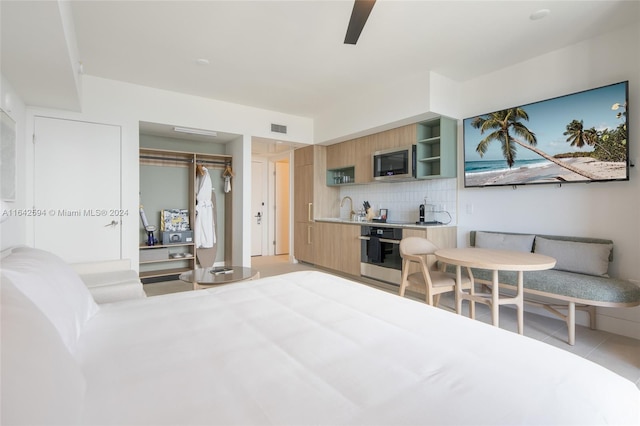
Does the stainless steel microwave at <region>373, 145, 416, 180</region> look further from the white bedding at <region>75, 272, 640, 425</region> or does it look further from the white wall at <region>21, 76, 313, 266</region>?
the white bedding at <region>75, 272, 640, 425</region>

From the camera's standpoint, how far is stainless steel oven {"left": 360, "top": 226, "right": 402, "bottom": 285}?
162 inches

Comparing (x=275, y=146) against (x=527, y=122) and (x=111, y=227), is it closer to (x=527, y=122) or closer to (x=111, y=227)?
(x=111, y=227)

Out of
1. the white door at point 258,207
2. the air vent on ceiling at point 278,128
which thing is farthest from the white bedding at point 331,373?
the white door at point 258,207

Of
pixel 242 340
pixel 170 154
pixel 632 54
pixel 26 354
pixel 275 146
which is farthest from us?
pixel 275 146

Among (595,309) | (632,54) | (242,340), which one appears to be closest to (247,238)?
(242,340)

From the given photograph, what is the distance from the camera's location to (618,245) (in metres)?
2.80

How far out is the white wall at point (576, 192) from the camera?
2.72 m

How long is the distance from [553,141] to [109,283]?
4.33 meters

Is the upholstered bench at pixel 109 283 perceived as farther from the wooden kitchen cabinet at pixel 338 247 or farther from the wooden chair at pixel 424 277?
the wooden kitchen cabinet at pixel 338 247

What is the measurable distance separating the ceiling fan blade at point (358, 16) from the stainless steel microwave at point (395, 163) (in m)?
2.23

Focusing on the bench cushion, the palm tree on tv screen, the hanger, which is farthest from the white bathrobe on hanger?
the bench cushion

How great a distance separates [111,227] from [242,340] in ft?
11.9

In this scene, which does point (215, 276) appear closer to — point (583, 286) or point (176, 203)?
point (176, 203)

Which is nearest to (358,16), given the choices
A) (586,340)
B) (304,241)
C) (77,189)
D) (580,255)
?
(580,255)
